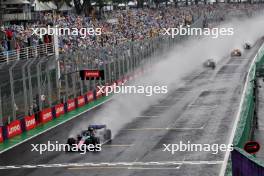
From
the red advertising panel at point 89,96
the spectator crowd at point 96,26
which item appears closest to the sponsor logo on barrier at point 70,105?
the red advertising panel at point 89,96

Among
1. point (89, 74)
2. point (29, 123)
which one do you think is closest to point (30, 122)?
point (29, 123)

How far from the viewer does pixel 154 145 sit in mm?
36219

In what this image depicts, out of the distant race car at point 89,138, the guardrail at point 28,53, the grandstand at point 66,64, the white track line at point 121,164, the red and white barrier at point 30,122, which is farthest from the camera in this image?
the guardrail at point 28,53

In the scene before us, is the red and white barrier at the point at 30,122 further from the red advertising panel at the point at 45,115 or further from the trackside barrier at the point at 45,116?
the red advertising panel at the point at 45,115

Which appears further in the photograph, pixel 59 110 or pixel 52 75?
pixel 59 110

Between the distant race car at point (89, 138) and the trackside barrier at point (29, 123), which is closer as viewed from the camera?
the distant race car at point (89, 138)

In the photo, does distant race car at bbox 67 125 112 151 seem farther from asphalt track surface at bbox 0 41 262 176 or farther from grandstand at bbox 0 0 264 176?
grandstand at bbox 0 0 264 176

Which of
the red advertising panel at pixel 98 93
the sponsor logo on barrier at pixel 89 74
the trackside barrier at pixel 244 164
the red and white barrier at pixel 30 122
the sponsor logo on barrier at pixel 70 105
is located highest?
the trackside barrier at pixel 244 164

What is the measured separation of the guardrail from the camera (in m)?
44.2

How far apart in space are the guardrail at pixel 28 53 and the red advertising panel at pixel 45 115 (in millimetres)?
3872

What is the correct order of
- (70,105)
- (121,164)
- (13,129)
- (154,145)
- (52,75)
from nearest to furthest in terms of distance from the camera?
(121,164), (154,145), (13,129), (52,75), (70,105)

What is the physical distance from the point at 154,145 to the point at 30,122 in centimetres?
1033

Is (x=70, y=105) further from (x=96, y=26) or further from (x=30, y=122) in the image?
(x=96, y=26)

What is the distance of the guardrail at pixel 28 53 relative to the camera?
1738 inches
